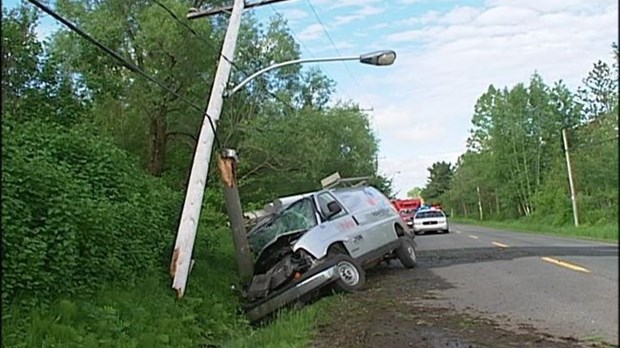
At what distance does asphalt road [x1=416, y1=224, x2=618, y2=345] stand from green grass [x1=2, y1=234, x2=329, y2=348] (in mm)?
2674

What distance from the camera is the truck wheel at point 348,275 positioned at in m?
11.5

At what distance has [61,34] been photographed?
2211 centimetres

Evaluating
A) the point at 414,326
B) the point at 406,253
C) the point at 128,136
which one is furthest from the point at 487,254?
the point at 128,136

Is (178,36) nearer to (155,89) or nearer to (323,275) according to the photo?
(155,89)

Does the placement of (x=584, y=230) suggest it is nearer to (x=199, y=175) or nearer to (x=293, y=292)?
(x=293, y=292)

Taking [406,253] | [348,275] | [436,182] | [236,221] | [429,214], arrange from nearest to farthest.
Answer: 1. [348,275]
2. [236,221]
3. [406,253]
4. [429,214]
5. [436,182]

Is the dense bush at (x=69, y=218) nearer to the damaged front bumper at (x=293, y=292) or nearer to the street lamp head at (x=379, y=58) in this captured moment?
the damaged front bumper at (x=293, y=292)

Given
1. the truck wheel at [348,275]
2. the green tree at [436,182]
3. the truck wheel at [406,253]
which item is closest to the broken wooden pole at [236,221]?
the truck wheel at [348,275]

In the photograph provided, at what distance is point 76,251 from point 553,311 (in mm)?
6111

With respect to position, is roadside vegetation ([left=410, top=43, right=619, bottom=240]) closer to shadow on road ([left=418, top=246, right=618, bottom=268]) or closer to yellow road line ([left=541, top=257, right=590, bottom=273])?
yellow road line ([left=541, top=257, right=590, bottom=273])

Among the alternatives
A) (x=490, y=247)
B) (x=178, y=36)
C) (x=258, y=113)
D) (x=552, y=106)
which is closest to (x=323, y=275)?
(x=552, y=106)

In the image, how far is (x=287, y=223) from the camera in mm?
13414

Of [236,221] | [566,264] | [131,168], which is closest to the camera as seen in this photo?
[131,168]

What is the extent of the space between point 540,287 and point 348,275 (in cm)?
320
